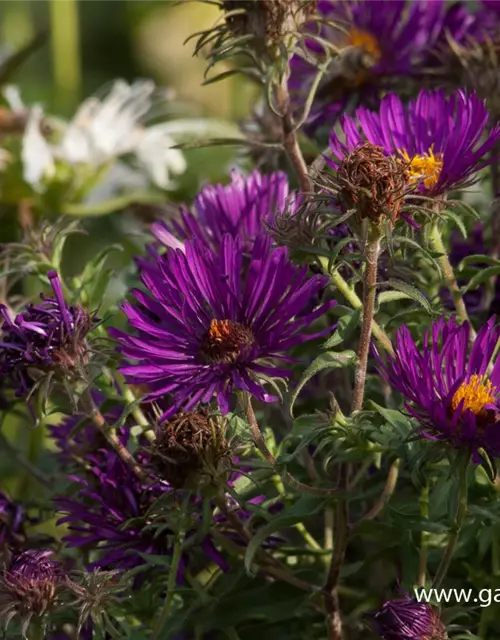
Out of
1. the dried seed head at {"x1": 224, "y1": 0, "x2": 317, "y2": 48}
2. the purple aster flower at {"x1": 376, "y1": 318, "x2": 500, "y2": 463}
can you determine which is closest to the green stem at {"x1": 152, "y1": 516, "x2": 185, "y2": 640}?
the purple aster flower at {"x1": 376, "y1": 318, "x2": 500, "y2": 463}

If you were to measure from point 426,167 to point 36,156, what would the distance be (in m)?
0.55

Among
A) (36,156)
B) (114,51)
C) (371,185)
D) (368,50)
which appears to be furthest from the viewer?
(114,51)

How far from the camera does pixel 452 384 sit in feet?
1.50

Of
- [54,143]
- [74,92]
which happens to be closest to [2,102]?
[54,143]

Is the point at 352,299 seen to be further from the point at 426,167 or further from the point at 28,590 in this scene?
the point at 28,590

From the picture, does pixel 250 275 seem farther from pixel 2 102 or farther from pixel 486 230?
pixel 2 102

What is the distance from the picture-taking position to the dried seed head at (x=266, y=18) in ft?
1.59

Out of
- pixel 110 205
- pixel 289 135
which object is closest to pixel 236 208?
pixel 289 135

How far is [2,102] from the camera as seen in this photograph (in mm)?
1109

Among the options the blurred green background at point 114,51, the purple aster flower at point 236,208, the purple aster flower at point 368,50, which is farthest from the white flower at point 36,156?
the purple aster flower at point 236,208

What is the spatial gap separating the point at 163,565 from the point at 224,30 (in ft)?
0.77

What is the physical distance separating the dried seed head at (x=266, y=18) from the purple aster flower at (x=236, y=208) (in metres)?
0.10

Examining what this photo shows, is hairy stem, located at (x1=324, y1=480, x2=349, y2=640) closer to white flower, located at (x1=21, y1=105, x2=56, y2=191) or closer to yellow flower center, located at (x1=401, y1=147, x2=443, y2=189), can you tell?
yellow flower center, located at (x1=401, y1=147, x2=443, y2=189)

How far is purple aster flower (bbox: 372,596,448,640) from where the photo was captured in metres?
0.43
